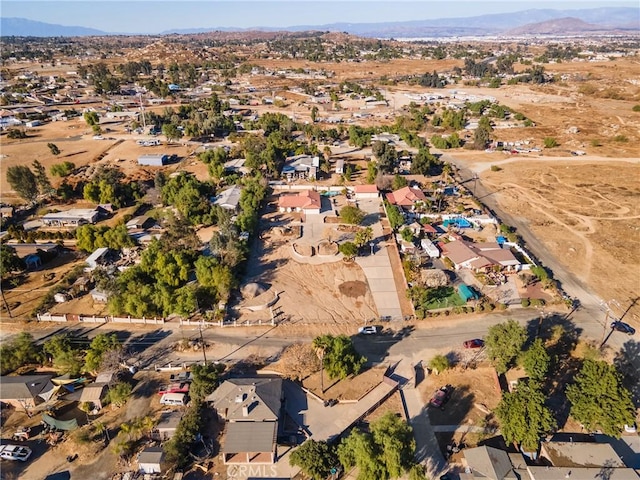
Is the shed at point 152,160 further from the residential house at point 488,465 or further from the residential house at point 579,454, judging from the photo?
the residential house at point 579,454

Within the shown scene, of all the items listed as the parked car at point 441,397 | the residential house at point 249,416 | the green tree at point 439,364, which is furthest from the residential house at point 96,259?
the parked car at point 441,397

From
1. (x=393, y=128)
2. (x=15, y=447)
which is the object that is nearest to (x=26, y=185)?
(x=15, y=447)

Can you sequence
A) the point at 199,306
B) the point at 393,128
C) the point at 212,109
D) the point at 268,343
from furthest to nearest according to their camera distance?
the point at 212,109
the point at 393,128
the point at 199,306
the point at 268,343

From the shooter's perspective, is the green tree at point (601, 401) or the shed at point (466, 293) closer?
the green tree at point (601, 401)

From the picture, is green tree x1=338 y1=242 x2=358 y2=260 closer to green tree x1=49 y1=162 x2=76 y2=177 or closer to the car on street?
the car on street

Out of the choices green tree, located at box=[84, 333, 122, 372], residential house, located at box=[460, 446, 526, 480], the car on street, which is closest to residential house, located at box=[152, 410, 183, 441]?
green tree, located at box=[84, 333, 122, 372]

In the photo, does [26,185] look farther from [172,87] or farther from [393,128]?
[172,87]
